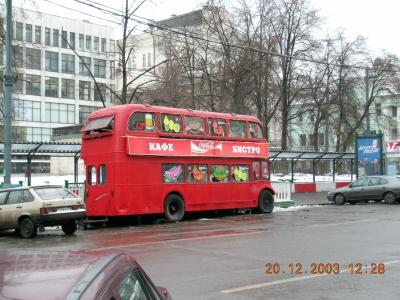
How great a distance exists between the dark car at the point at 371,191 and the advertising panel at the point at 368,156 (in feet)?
23.0

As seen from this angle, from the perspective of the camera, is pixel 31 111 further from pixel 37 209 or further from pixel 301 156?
pixel 37 209

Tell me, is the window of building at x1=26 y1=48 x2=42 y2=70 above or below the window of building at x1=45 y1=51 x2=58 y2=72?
below

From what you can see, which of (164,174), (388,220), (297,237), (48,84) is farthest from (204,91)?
(48,84)

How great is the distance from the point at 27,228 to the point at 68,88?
7896 cm

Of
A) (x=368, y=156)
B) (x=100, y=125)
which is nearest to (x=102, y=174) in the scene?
(x=100, y=125)

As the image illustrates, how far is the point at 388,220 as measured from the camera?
18.6 metres

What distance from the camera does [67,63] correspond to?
91875mm

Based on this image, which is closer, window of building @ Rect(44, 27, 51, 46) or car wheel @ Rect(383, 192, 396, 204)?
car wheel @ Rect(383, 192, 396, 204)

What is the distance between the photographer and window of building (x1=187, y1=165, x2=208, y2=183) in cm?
2127

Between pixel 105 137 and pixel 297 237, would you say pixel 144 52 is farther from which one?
pixel 297 237

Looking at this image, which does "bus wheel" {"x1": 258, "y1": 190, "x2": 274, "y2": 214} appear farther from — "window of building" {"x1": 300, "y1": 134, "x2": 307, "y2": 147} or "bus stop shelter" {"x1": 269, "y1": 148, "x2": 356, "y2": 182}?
"window of building" {"x1": 300, "y1": 134, "x2": 307, "y2": 147}

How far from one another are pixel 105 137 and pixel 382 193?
15.9 m

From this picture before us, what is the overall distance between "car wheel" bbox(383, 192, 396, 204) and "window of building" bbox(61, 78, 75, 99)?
238 ft
